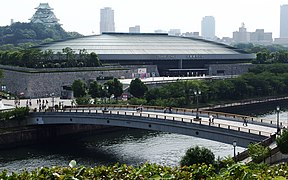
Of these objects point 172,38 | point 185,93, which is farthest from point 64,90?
point 172,38

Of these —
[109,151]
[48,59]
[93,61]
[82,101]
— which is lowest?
[109,151]

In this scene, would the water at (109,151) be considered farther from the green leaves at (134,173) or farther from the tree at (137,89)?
the green leaves at (134,173)

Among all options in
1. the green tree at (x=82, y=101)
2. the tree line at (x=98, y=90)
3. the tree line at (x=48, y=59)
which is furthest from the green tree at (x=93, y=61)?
the green tree at (x=82, y=101)

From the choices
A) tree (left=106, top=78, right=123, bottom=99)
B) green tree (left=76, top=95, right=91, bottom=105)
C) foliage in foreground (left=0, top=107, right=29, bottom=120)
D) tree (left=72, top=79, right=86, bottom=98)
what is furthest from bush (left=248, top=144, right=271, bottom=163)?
tree (left=72, top=79, right=86, bottom=98)

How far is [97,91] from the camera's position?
226ft

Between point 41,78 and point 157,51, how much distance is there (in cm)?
3589

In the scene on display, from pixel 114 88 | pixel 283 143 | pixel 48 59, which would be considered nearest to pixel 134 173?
pixel 283 143

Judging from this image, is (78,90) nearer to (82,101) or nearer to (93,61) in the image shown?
(82,101)

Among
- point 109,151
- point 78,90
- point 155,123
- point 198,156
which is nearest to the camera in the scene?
point 198,156

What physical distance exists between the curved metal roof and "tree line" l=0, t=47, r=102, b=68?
9.85m

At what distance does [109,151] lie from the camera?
156 feet

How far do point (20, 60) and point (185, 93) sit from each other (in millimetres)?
29185

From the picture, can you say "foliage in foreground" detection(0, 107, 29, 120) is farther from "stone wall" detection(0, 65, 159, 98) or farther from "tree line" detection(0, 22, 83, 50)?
"tree line" detection(0, 22, 83, 50)

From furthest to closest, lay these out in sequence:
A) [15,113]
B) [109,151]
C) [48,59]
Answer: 1. [48,59]
2. [15,113]
3. [109,151]
